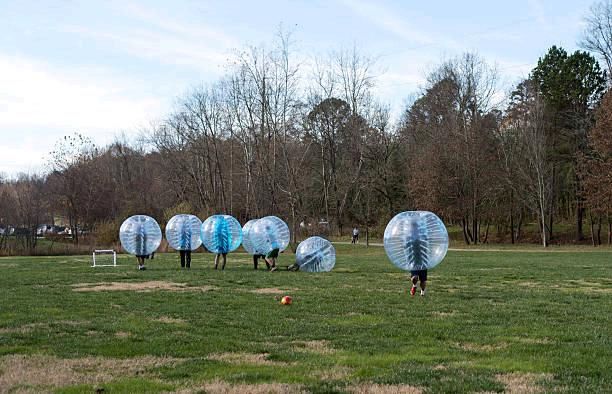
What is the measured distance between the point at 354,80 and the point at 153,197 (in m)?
22.4

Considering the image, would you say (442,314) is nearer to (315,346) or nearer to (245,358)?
(315,346)

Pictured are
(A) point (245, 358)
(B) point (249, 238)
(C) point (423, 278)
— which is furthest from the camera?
→ (B) point (249, 238)

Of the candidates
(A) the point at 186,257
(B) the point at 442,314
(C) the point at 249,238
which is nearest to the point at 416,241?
(B) the point at 442,314

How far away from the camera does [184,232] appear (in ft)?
82.5

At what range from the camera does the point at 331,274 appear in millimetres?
22625

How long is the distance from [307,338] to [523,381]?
3715 mm

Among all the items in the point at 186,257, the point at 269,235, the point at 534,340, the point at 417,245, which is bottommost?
the point at 534,340

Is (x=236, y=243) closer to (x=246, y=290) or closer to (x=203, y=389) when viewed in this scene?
(x=246, y=290)

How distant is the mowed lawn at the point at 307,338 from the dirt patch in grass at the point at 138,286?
0.06m

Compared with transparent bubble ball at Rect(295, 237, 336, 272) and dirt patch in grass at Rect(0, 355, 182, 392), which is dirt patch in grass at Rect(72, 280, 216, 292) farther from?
dirt patch in grass at Rect(0, 355, 182, 392)

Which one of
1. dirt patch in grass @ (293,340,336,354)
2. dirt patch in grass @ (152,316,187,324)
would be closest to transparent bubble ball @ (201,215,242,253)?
dirt patch in grass @ (152,316,187,324)

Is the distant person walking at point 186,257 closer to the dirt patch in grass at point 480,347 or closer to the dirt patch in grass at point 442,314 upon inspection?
the dirt patch in grass at point 442,314

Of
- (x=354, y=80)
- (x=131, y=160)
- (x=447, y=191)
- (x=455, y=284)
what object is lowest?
(x=455, y=284)

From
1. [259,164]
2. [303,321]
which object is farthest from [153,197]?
[303,321]
